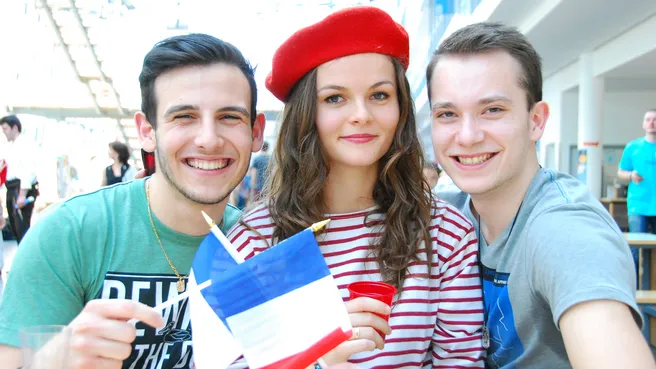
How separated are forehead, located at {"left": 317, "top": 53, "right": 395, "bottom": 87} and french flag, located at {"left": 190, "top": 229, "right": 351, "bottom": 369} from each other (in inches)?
28.9

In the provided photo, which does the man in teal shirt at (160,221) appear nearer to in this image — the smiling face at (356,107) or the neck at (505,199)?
the smiling face at (356,107)

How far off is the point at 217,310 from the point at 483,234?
1.18 meters

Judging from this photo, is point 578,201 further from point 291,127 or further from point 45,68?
point 45,68

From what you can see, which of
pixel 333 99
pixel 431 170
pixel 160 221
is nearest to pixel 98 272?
pixel 160 221

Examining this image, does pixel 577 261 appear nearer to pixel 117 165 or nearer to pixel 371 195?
pixel 371 195

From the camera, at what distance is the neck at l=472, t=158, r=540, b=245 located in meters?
2.07

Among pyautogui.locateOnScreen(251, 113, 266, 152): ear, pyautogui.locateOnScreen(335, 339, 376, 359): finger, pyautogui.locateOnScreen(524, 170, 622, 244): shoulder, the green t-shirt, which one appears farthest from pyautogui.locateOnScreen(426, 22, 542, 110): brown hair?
the green t-shirt

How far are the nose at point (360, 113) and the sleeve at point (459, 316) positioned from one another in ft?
1.89

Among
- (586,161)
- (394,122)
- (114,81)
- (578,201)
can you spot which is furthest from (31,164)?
(586,161)

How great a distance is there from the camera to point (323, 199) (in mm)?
2152

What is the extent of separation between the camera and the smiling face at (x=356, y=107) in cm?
196

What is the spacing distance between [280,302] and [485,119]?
1.08m

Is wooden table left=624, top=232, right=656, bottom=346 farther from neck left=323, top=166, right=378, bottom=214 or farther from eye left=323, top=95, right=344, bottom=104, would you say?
eye left=323, top=95, right=344, bottom=104

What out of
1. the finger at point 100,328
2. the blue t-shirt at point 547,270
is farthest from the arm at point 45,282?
the blue t-shirt at point 547,270
